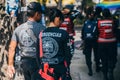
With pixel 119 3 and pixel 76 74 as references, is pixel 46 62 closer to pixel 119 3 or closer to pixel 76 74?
pixel 76 74

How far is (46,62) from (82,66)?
680 cm

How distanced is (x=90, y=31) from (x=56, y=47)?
4812mm

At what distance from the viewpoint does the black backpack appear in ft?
34.5

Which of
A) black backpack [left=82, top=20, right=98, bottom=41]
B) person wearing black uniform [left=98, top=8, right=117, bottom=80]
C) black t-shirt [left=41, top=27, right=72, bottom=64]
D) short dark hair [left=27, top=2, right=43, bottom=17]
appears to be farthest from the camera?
black backpack [left=82, top=20, right=98, bottom=41]

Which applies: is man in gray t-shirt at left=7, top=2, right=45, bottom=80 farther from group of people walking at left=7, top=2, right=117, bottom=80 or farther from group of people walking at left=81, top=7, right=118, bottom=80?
group of people walking at left=81, top=7, right=118, bottom=80

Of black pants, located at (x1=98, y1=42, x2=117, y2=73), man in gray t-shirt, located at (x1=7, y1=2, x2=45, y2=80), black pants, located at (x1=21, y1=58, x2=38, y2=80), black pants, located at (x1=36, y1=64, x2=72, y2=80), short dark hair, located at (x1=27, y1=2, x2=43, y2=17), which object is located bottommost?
black pants, located at (x1=98, y1=42, x2=117, y2=73)

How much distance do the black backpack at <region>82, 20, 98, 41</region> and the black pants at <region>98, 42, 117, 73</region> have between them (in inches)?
16.5

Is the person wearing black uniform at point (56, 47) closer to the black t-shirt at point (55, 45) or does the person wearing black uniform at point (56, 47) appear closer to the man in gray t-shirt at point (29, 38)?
the black t-shirt at point (55, 45)

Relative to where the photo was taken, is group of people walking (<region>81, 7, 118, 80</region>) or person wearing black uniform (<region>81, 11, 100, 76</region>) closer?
group of people walking (<region>81, 7, 118, 80</region>)

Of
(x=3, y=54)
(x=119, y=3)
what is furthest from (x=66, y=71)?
(x=119, y=3)

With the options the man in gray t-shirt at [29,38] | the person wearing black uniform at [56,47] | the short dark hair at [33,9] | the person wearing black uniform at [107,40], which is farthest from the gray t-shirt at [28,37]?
the person wearing black uniform at [107,40]

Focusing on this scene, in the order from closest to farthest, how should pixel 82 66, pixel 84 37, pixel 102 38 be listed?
pixel 102 38 < pixel 84 37 < pixel 82 66

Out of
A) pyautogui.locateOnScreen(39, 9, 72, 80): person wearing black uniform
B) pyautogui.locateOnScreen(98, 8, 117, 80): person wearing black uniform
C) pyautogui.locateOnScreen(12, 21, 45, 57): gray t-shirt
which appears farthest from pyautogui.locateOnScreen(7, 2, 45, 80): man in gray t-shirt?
pyautogui.locateOnScreen(98, 8, 117, 80): person wearing black uniform

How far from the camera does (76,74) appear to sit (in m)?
11.5
